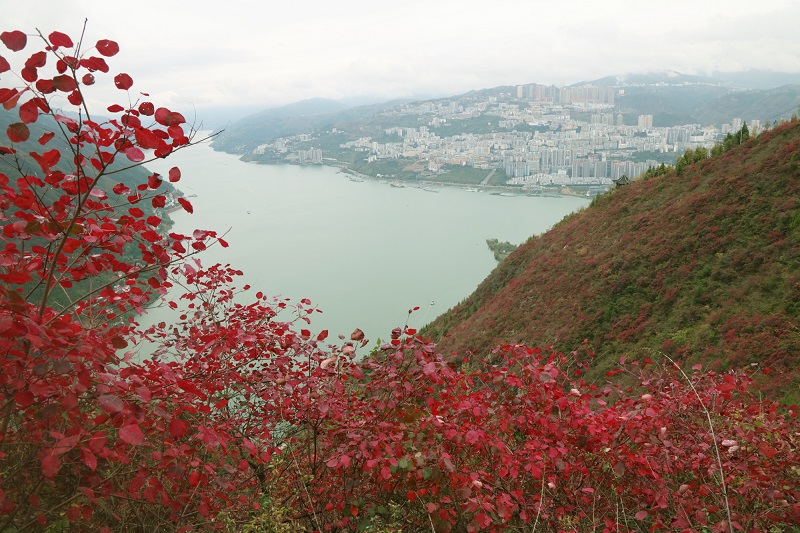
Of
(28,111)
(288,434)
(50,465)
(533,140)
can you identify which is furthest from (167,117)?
(533,140)

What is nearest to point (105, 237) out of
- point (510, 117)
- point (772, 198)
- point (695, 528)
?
point (695, 528)

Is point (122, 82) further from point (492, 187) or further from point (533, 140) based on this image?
point (533, 140)

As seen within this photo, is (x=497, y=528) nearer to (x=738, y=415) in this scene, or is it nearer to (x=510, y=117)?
(x=738, y=415)

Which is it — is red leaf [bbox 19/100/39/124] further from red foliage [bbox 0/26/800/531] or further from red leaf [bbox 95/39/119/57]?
red leaf [bbox 95/39/119/57]

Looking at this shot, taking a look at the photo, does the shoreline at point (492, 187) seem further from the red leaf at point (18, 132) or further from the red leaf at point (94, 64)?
the red leaf at point (18, 132)

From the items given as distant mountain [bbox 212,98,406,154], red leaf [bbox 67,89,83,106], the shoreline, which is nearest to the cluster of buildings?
the shoreline

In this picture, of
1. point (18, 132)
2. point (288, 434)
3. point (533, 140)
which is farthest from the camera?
point (533, 140)
